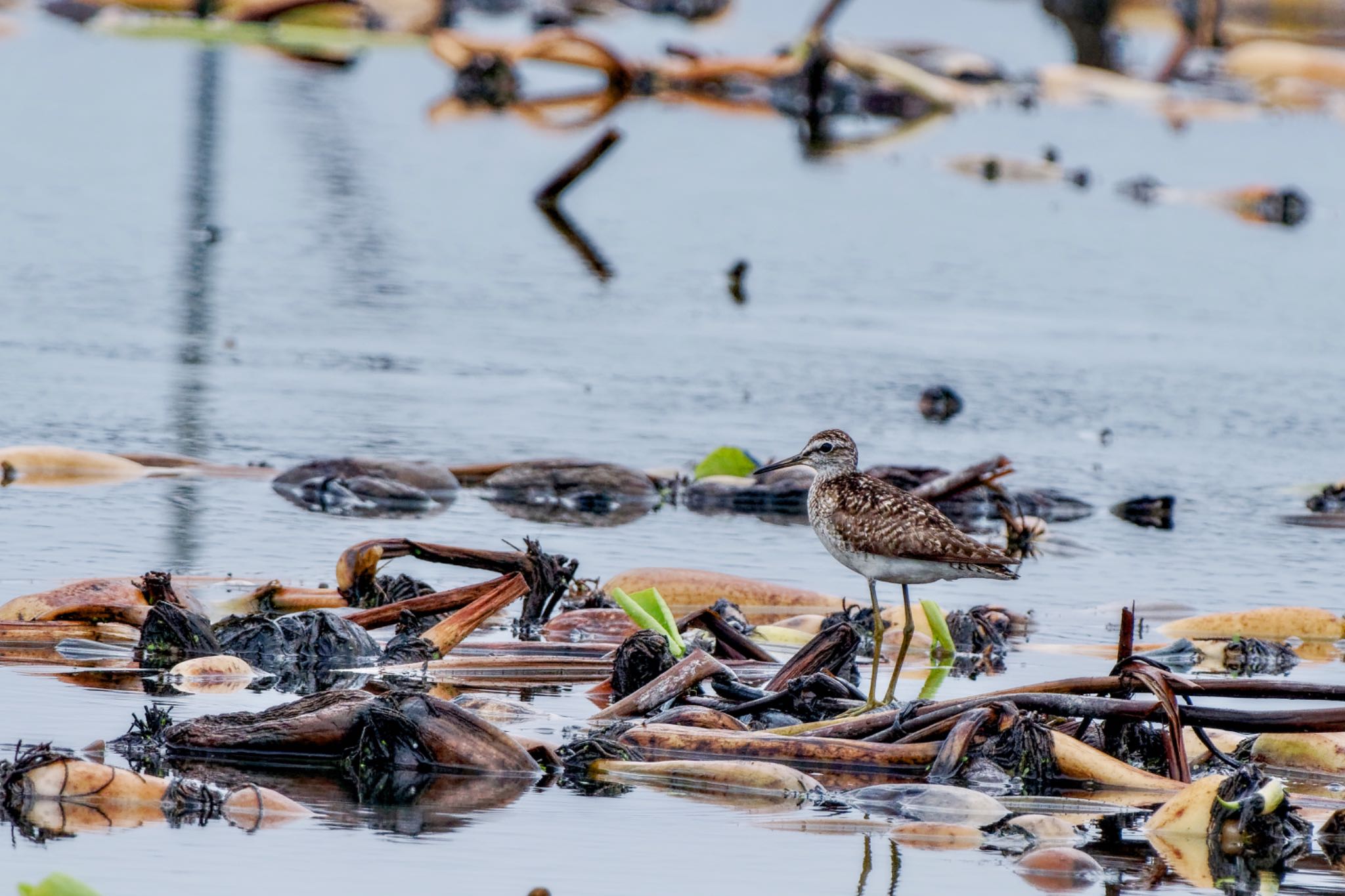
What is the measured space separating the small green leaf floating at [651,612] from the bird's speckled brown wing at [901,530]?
1.78 ft

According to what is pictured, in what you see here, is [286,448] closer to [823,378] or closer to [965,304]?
[823,378]

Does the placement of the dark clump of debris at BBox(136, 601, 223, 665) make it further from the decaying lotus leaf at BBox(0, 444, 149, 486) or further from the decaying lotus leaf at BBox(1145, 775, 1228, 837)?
Result: the decaying lotus leaf at BBox(0, 444, 149, 486)

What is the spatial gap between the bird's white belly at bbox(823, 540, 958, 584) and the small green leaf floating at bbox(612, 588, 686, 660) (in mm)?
519

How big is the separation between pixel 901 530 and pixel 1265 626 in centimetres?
185

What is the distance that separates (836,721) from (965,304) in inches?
390

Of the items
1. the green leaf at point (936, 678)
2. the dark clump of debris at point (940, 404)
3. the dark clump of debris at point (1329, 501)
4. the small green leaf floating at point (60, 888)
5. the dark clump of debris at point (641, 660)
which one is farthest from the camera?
the dark clump of debris at point (940, 404)

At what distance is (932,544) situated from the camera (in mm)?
6395

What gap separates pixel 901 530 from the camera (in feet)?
21.1

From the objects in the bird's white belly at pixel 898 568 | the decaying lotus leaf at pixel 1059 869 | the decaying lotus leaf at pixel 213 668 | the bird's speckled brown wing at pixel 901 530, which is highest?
the bird's speckled brown wing at pixel 901 530

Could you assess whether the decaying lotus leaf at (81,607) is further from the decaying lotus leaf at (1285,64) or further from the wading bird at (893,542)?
the decaying lotus leaf at (1285,64)

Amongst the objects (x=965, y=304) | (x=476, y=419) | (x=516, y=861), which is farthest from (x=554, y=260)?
(x=516, y=861)

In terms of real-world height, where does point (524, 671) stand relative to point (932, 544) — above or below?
below

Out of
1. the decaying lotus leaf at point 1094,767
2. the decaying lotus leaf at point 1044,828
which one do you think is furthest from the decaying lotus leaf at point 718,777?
the decaying lotus leaf at point 1094,767

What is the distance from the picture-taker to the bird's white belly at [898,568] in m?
6.47
